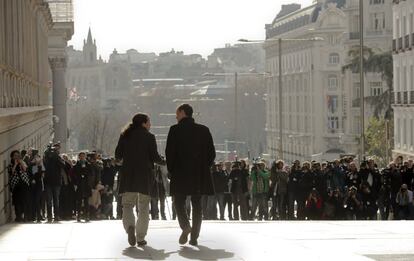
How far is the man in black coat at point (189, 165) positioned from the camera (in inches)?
705

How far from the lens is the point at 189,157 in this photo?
1795 cm

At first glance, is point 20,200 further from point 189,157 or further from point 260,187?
point 189,157

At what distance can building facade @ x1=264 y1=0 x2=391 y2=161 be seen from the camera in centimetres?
12612

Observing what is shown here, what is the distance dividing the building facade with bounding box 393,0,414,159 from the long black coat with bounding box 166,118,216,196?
177 feet

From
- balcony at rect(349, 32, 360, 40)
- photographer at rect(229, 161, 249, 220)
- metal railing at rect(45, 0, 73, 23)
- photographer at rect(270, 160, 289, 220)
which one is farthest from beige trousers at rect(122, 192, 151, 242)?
balcony at rect(349, 32, 360, 40)

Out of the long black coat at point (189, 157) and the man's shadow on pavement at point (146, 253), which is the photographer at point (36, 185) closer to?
the long black coat at point (189, 157)

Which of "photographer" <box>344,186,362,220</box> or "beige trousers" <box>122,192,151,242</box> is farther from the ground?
"beige trousers" <box>122,192,151,242</box>

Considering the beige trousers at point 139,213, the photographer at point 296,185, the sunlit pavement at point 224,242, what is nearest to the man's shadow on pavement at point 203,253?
the sunlit pavement at point 224,242

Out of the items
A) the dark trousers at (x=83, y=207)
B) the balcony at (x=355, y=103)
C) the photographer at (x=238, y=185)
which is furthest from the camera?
the balcony at (x=355, y=103)

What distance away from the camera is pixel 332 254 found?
17094mm

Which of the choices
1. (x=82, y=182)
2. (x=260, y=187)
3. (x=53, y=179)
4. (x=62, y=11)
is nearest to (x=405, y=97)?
(x=62, y=11)

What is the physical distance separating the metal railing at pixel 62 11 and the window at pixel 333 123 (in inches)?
2545

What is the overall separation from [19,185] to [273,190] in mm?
8961

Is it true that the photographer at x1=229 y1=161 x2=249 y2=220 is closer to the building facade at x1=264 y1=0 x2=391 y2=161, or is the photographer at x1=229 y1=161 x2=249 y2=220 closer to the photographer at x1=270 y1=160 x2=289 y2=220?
the photographer at x1=270 y1=160 x2=289 y2=220
